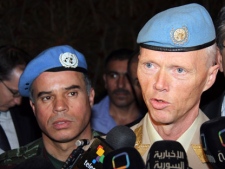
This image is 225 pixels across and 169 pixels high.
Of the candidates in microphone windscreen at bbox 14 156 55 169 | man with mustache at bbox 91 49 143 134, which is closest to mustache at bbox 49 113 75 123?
microphone windscreen at bbox 14 156 55 169

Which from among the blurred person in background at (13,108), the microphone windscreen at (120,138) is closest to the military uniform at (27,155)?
the blurred person in background at (13,108)

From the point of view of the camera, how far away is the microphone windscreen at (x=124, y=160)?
1409mm

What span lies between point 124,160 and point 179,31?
505mm

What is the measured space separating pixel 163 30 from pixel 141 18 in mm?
3583

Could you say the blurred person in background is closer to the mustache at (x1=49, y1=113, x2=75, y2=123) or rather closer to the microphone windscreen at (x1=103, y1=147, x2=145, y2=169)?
the mustache at (x1=49, y1=113, x2=75, y2=123)

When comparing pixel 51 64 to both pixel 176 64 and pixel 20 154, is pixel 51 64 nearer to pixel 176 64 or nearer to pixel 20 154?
pixel 20 154

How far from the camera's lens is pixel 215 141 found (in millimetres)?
1407

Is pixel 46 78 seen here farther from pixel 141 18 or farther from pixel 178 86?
pixel 141 18

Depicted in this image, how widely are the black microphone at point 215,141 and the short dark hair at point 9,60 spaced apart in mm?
2198

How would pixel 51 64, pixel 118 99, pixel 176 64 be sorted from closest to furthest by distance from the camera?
pixel 176 64 → pixel 51 64 → pixel 118 99

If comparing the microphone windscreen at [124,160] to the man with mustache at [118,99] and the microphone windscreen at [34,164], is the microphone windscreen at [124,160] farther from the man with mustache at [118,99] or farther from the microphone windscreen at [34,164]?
the man with mustache at [118,99]

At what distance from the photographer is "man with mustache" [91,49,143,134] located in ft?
13.5

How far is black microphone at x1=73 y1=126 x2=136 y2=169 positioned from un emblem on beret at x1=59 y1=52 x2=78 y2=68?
861mm

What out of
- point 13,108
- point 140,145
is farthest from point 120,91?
point 140,145
